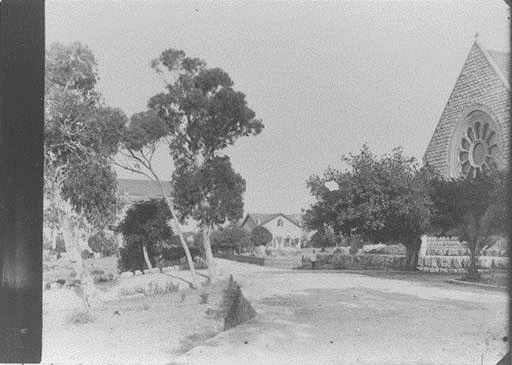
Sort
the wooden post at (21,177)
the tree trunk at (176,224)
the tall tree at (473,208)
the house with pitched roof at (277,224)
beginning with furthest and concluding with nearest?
the house with pitched roof at (277,224) < the tree trunk at (176,224) < the tall tree at (473,208) < the wooden post at (21,177)

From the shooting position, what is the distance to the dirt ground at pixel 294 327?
232 inches

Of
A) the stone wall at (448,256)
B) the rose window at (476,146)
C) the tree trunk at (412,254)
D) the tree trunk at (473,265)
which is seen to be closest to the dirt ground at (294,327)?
the tree trunk at (473,265)

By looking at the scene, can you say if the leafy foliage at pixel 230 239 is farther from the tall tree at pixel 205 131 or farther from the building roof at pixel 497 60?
the building roof at pixel 497 60

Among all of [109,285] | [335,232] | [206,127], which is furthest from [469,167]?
[109,285]

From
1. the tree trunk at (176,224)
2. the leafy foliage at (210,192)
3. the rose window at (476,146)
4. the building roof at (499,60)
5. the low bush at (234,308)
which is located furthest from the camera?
the rose window at (476,146)

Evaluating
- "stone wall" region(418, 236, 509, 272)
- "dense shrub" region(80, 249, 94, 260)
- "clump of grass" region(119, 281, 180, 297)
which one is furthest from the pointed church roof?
"dense shrub" region(80, 249, 94, 260)

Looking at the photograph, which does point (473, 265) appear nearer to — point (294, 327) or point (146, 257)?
point (294, 327)

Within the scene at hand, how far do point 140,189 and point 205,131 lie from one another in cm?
221

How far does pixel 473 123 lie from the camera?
1180cm

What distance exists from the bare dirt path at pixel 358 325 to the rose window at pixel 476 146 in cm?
260

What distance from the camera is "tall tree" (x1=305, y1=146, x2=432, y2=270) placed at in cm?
864

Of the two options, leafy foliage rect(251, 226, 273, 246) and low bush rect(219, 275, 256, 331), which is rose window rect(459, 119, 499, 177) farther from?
low bush rect(219, 275, 256, 331)

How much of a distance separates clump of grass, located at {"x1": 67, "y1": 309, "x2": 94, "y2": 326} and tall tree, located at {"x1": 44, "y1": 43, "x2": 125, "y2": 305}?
0.63 m

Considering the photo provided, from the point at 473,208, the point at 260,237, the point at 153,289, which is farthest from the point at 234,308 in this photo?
the point at 473,208
